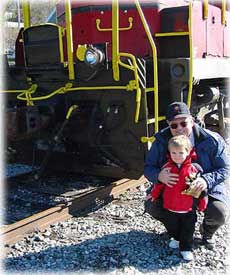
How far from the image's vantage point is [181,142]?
10.4 feet

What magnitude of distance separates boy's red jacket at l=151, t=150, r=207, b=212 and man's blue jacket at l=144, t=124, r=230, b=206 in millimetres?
94

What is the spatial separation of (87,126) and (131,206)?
951 millimetres

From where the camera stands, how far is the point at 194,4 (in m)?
5.12

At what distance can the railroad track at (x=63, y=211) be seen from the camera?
358 cm

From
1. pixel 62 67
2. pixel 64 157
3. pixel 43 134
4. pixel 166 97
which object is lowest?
pixel 64 157

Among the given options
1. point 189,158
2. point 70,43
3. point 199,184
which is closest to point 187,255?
point 199,184

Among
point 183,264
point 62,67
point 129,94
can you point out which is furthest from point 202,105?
point 183,264

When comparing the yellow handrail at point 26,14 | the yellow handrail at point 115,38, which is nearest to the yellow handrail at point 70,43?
the yellow handrail at point 115,38

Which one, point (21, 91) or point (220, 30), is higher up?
point (220, 30)

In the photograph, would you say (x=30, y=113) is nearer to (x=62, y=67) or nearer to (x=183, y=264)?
(x=62, y=67)

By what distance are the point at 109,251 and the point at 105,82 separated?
1809 mm

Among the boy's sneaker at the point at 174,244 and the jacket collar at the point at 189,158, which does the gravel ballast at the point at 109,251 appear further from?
the jacket collar at the point at 189,158

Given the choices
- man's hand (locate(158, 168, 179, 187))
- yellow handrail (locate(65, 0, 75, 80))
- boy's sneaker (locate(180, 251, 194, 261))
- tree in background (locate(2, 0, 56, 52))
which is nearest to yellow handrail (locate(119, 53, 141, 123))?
yellow handrail (locate(65, 0, 75, 80))

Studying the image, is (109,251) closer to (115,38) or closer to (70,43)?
(115,38)
